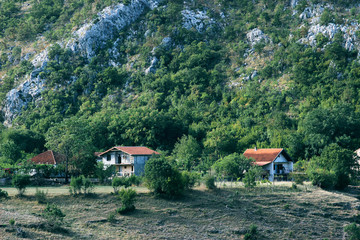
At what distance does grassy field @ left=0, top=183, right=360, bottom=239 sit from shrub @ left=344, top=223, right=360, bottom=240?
106cm

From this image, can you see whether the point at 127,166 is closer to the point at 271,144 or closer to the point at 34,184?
the point at 34,184

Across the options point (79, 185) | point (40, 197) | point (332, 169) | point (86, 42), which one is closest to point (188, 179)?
point (79, 185)

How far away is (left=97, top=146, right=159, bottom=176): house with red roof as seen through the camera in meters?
77.2

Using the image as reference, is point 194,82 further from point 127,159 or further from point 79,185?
point 79,185

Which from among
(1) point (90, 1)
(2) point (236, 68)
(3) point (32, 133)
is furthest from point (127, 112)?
(1) point (90, 1)

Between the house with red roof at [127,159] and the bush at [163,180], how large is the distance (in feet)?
75.7

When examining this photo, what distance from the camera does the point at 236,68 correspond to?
11419cm

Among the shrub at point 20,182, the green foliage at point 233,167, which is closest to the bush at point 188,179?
the green foliage at point 233,167

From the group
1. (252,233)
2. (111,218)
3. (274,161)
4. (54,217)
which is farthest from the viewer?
(274,161)

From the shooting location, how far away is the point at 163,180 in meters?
52.3

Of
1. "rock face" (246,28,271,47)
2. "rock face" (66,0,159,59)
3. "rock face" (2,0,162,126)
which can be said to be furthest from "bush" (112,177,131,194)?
"rock face" (66,0,159,59)

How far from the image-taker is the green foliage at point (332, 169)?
6322 centimetres

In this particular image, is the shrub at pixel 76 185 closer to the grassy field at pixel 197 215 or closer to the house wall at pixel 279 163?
the grassy field at pixel 197 215

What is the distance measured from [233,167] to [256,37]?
58.1 m
